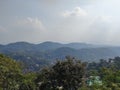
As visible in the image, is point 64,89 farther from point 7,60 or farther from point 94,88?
point 7,60

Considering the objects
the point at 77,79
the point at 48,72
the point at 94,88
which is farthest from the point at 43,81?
the point at 94,88

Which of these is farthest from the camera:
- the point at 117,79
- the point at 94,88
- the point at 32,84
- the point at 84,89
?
the point at 32,84

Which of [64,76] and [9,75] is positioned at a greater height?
[64,76]

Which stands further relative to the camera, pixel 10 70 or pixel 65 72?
pixel 10 70

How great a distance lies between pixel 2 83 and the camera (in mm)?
45969

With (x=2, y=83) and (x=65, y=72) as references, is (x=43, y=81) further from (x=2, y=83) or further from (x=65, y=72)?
(x=2, y=83)

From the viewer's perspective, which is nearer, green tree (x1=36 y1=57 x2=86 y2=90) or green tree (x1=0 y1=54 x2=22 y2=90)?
green tree (x1=36 y1=57 x2=86 y2=90)

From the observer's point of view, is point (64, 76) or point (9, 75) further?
point (9, 75)

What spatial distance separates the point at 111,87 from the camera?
98.1 ft

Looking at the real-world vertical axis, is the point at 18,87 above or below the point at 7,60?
below

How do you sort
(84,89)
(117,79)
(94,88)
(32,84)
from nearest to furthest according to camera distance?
1. (94,88)
2. (84,89)
3. (117,79)
4. (32,84)

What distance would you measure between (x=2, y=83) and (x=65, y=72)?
15207mm

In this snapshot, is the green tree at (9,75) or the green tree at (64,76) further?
Answer: the green tree at (9,75)

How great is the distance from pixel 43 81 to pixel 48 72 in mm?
1362
